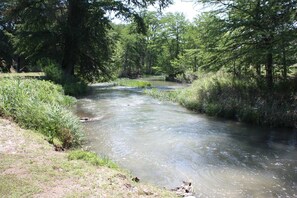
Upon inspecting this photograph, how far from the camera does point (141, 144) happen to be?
8.28 meters

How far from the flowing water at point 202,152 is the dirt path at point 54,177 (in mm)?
1197

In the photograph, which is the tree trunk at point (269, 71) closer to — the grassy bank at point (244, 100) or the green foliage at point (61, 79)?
the grassy bank at point (244, 100)

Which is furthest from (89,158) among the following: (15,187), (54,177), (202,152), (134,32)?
(134,32)

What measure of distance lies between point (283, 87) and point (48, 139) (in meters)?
9.81

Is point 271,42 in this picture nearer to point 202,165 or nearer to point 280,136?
point 280,136

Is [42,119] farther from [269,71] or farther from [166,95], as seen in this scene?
[166,95]

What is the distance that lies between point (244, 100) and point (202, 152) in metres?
5.34

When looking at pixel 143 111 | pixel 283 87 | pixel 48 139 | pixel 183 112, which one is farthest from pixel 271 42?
pixel 48 139

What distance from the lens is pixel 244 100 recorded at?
1220 centimetres

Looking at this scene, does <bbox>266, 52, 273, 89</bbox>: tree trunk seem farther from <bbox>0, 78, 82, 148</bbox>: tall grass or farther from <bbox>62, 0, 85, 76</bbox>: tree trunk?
<bbox>62, 0, 85, 76</bbox>: tree trunk

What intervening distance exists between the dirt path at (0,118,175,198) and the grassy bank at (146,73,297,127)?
293 inches

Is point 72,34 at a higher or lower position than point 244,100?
higher

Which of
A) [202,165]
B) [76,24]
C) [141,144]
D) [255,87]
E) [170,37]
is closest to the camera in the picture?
[202,165]

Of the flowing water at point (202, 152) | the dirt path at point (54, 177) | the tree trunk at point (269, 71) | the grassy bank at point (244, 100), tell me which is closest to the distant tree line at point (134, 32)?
the tree trunk at point (269, 71)
